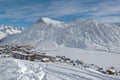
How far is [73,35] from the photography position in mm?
168125

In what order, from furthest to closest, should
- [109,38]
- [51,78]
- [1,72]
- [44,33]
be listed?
[44,33]
[109,38]
[1,72]
[51,78]

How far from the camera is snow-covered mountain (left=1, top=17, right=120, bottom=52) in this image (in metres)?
151

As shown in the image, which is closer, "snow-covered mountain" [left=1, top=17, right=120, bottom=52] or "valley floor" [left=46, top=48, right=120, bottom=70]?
"valley floor" [left=46, top=48, right=120, bottom=70]

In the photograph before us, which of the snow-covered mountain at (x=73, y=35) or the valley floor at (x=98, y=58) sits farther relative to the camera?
the snow-covered mountain at (x=73, y=35)

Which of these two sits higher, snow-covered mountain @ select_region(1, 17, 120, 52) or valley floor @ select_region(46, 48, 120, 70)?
snow-covered mountain @ select_region(1, 17, 120, 52)

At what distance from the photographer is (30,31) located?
7352 inches

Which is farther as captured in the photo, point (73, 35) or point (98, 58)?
point (73, 35)

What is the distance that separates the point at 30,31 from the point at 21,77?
16757 centimetres

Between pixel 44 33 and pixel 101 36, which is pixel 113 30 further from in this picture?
pixel 44 33

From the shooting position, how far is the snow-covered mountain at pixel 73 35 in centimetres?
15088

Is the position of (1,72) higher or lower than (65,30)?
lower

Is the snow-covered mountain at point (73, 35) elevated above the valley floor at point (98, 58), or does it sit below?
above

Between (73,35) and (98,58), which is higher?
(73,35)

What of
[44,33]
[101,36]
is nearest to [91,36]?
[101,36]
